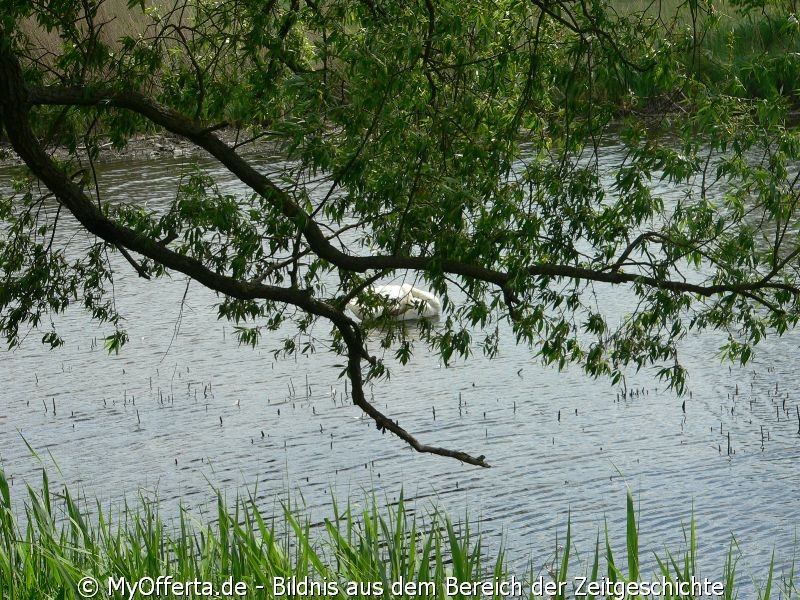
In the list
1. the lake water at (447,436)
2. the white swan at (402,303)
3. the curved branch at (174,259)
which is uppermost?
the curved branch at (174,259)

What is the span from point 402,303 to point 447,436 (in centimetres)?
201

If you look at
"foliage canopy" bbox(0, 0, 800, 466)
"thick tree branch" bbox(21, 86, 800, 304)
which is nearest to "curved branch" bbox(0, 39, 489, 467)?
"foliage canopy" bbox(0, 0, 800, 466)

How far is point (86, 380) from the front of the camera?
624 inches

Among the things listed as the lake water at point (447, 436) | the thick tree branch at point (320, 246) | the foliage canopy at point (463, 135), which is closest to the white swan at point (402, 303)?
the foliage canopy at point (463, 135)

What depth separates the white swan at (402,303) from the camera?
9691mm

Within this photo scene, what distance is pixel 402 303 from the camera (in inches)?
577

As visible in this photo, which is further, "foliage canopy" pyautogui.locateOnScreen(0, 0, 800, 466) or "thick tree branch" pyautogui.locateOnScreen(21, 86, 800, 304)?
"thick tree branch" pyautogui.locateOnScreen(21, 86, 800, 304)

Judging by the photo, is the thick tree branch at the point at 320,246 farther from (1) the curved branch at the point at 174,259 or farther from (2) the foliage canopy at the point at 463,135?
(1) the curved branch at the point at 174,259

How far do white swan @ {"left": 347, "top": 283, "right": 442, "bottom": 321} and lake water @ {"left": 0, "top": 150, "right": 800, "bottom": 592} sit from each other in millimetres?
727

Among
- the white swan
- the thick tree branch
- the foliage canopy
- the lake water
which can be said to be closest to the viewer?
the foliage canopy

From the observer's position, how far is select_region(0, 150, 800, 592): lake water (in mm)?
11133

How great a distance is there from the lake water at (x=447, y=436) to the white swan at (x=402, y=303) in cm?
73

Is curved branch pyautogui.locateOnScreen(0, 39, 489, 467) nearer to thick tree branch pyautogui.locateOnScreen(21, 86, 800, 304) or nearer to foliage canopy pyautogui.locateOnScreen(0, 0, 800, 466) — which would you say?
foliage canopy pyautogui.locateOnScreen(0, 0, 800, 466)

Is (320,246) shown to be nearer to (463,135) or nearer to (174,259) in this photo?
(174,259)
